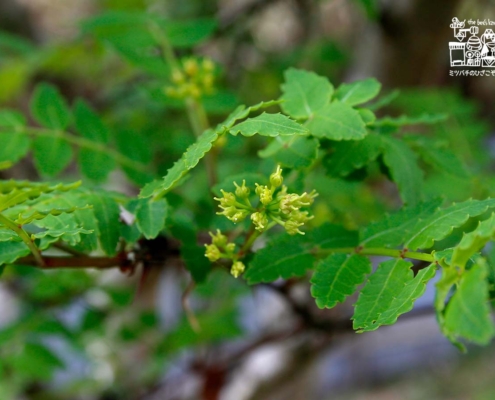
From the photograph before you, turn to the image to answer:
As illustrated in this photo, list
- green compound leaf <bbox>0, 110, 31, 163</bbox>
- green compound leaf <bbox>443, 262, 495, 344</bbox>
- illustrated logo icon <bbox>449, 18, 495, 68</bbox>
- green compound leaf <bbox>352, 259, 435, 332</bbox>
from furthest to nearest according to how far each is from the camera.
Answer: illustrated logo icon <bbox>449, 18, 495, 68</bbox>
green compound leaf <bbox>0, 110, 31, 163</bbox>
green compound leaf <bbox>352, 259, 435, 332</bbox>
green compound leaf <bbox>443, 262, 495, 344</bbox>

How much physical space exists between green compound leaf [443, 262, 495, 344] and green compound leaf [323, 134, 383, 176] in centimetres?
29

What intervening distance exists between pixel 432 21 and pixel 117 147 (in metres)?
1.04

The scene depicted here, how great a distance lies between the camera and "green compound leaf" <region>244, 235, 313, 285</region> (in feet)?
2.20

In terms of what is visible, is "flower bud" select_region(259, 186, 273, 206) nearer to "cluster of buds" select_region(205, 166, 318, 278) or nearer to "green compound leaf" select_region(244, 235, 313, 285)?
"cluster of buds" select_region(205, 166, 318, 278)

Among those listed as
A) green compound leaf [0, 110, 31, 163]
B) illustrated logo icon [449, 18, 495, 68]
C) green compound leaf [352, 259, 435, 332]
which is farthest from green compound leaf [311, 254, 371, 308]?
illustrated logo icon [449, 18, 495, 68]

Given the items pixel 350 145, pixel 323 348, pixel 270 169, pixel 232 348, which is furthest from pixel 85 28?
pixel 232 348

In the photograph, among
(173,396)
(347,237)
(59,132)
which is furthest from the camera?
Answer: (173,396)

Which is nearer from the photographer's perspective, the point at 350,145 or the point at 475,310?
the point at 475,310

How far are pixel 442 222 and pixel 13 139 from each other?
2.42 ft

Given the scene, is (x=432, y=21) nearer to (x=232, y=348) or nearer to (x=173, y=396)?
(x=232, y=348)

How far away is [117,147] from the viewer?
1.08 meters

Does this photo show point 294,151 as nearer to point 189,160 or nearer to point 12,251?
point 189,160

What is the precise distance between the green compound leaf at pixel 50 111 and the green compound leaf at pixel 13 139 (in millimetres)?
51

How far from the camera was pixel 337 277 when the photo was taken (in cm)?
64
